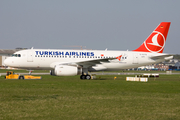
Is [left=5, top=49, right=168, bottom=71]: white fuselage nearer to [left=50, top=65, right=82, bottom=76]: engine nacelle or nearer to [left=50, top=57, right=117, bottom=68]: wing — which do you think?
[left=50, top=57, right=117, bottom=68]: wing

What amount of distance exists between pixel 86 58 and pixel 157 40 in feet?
40.8

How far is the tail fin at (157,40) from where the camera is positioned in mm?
44562

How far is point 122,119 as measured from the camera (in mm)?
11242

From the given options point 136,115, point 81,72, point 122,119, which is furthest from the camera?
point 81,72

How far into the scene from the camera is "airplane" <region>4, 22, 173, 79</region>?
38616 mm

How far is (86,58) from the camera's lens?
40.9m

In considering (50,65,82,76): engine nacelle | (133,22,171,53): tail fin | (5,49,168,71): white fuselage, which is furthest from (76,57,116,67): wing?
(133,22,171,53): tail fin

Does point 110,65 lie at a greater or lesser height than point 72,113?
greater

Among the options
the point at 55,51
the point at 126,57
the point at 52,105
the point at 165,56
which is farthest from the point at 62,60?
the point at 52,105

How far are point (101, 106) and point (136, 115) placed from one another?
277 centimetres

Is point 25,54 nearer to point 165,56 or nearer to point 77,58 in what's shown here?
point 77,58

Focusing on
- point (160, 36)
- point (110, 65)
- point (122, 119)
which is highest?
point (160, 36)

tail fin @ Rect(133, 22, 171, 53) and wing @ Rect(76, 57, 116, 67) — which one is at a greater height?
tail fin @ Rect(133, 22, 171, 53)

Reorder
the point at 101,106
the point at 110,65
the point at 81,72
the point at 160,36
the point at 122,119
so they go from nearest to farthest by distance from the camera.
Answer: the point at 122,119 < the point at 101,106 < the point at 81,72 < the point at 110,65 < the point at 160,36
